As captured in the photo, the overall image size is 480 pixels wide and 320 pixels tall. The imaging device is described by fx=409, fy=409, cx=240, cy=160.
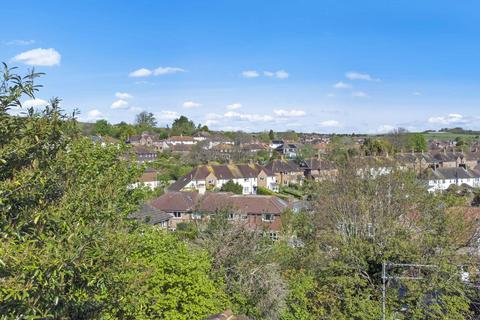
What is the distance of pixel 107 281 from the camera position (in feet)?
14.6

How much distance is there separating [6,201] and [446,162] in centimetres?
8287

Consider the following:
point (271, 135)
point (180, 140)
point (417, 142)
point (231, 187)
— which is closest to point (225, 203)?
point (231, 187)

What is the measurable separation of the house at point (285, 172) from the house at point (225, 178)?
207 cm

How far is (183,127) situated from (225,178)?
7486 centimetres

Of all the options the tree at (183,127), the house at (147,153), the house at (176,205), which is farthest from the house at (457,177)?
the tree at (183,127)

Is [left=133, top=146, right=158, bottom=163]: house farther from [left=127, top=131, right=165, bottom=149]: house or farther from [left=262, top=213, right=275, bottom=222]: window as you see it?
[left=262, top=213, right=275, bottom=222]: window

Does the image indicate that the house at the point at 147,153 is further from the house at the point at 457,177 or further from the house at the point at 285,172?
the house at the point at 457,177

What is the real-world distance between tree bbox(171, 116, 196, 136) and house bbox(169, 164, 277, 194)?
63.7 m

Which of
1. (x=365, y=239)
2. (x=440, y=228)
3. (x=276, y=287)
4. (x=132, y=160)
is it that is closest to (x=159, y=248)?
(x=132, y=160)

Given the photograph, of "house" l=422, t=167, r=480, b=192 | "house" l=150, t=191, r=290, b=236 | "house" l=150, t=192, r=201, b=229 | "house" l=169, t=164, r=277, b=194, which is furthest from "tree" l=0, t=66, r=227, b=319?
"house" l=422, t=167, r=480, b=192

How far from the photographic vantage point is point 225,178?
177ft

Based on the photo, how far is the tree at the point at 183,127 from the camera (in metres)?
122

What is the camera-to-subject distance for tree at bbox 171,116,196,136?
122 m

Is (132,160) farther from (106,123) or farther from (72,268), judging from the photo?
(106,123)
